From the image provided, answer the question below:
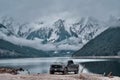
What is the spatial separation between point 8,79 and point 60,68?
115 ft

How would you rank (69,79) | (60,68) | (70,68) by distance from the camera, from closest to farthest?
(69,79), (60,68), (70,68)

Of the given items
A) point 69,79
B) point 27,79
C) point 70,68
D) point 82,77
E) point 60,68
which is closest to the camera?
point 27,79

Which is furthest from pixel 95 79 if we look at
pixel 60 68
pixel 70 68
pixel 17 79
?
pixel 70 68

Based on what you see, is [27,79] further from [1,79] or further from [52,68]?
[52,68]

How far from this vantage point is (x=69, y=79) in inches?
2379

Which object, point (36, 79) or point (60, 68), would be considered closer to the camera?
point (36, 79)

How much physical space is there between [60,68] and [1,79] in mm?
36116

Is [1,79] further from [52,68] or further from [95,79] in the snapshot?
[52,68]

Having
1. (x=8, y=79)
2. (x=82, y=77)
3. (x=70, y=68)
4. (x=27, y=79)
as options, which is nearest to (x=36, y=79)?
(x=27, y=79)

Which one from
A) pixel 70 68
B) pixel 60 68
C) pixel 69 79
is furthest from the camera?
pixel 70 68

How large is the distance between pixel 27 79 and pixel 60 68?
105 ft

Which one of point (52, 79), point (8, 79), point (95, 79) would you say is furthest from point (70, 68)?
point (8, 79)

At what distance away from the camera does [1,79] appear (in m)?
52.4

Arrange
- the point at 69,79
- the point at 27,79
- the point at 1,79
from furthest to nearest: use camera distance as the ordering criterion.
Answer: the point at 69,79, the point at 27,79, the point at 1,79
